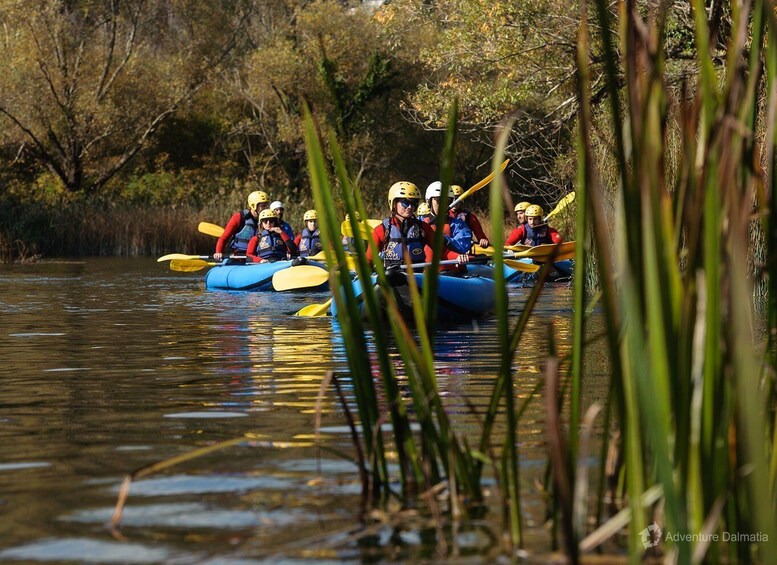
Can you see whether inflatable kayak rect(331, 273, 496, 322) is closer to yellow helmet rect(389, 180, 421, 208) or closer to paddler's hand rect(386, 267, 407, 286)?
paddler's hand rect(386, 267, 407, 286)

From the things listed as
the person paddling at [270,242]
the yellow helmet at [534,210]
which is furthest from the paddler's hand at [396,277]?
the yellow helmet at [534,210]

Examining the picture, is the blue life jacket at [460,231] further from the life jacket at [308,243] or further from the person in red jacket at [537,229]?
the life jacket at [308,243]

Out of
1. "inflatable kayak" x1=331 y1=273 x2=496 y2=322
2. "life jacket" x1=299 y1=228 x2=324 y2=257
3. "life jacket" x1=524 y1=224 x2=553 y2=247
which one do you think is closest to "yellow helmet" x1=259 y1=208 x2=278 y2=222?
"life jacket" x1=299 y1=228 x2=324 y2=257

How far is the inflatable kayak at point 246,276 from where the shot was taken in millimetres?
17094

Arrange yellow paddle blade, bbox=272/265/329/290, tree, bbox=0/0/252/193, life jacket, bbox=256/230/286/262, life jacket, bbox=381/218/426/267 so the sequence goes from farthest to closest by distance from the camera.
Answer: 1. tree, bbox=0/0/252/193
2. life jacket, bbox=256/230/286/262
3. yellow paddle blade, bbox=272/265/329/290
4. life jacket, bbox=381/218/426/267

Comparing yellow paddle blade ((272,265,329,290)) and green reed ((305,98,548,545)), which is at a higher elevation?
green reed ((305,98,548,545))

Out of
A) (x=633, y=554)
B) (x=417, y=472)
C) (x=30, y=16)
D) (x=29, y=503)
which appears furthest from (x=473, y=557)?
(x=30, y=16)

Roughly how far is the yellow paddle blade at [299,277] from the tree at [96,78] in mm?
21514

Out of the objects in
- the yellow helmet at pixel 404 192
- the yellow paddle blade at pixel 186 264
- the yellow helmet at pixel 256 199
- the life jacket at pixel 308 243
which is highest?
the yellow helmet at pixel 404 192

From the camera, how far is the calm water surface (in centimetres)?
331

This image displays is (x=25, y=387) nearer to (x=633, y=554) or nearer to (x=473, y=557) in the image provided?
(x=473, y=557)

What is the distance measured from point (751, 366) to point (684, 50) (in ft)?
51.0

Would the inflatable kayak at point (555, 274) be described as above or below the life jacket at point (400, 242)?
below

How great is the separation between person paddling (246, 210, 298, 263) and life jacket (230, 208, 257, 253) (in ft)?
2.37
